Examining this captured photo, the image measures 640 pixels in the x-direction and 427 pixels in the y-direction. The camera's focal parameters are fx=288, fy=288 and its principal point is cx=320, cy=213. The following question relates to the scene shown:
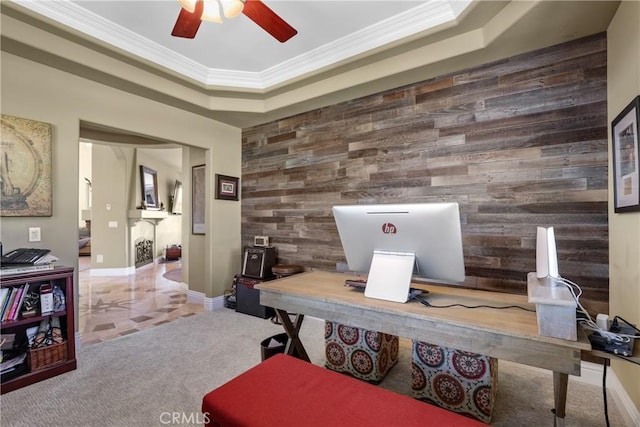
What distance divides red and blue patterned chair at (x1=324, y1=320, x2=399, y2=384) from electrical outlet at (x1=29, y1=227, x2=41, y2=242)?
99.7 inches

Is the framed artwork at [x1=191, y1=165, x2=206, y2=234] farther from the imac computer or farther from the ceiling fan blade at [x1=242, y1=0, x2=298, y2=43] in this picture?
the imac computer

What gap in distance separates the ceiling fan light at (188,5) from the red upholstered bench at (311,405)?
2.04m

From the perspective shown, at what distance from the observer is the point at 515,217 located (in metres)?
2.33

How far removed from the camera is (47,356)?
2154 millimetres

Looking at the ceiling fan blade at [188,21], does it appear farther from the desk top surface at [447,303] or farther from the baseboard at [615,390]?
the baseboard at [615,390]

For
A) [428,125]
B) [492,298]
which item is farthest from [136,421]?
[428,125]

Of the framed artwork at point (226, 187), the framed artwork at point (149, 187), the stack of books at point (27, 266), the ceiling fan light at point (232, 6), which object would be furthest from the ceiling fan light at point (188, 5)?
the framed artwork at point (149, 187)

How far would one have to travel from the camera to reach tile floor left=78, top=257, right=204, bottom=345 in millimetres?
3162

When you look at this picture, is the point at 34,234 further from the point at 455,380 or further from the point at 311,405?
the point at 455,380

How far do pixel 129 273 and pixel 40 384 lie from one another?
4594mm

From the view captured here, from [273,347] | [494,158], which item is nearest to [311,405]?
[273,347]

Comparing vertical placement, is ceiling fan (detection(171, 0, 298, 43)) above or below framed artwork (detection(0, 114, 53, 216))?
above

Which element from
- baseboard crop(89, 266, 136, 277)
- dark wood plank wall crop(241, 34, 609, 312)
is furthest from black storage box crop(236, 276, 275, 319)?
baseboard crop(89, 266, 136, 277)

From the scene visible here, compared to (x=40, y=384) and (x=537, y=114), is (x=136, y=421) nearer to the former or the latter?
(x=40, y=384)
